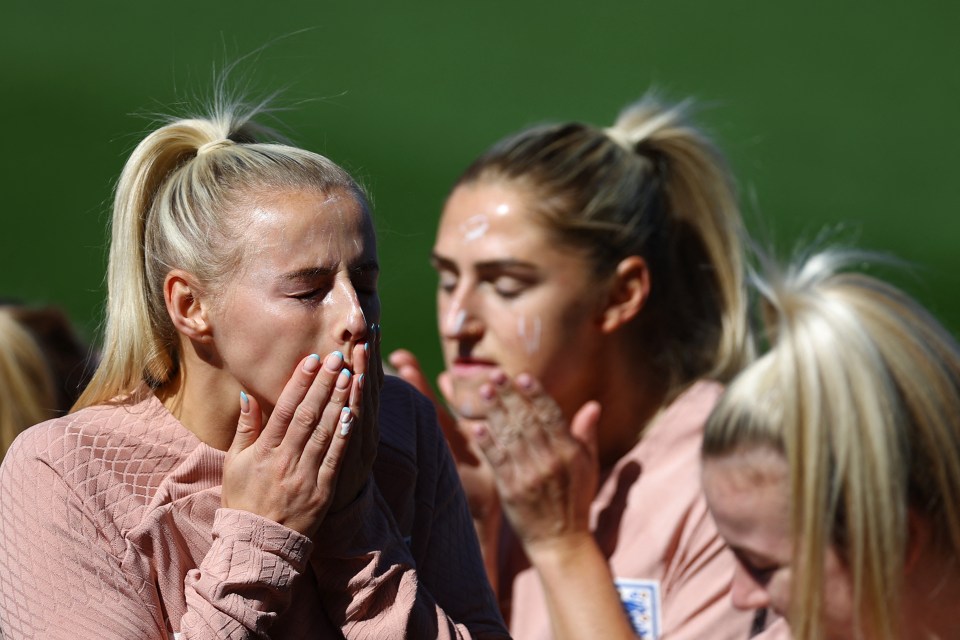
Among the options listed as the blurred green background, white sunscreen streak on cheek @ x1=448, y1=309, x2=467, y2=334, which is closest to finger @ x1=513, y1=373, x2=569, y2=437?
white sunscreen streak on cheek @ x1=448, y1=309, x2=467, y2=334

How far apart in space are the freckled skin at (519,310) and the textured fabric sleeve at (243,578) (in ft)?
3.94

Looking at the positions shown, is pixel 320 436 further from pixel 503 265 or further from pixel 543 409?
pixel 503 265

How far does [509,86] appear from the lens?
8.98m

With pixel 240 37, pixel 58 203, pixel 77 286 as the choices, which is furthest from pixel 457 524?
pixel 240 37

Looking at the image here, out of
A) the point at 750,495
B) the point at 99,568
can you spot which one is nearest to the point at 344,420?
the point at 99,568

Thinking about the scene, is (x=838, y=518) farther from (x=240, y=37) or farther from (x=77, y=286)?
Answer: (x=240, y=37)

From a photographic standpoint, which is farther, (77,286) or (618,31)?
(618,31)

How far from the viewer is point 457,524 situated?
75.2 inches

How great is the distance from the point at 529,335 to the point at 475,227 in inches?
11.5

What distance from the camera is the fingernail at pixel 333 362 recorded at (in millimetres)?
1610

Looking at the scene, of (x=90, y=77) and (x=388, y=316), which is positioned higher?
(x=90, y=77)

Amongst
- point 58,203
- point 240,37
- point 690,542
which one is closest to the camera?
point 690,542

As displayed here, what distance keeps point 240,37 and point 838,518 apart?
25.0 ft

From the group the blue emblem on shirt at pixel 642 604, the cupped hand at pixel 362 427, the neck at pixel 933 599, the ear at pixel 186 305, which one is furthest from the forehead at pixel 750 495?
the ear at pixel 186 305
